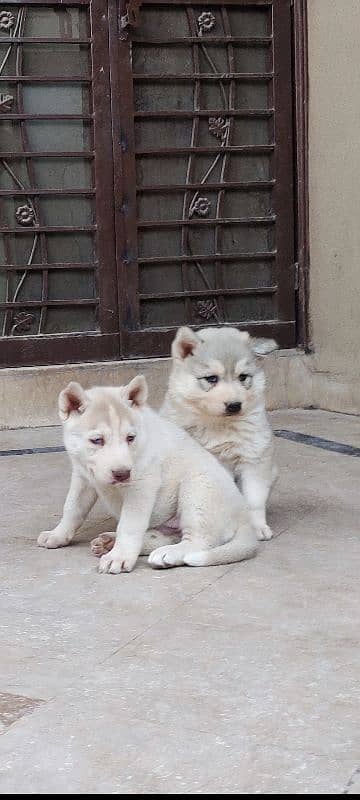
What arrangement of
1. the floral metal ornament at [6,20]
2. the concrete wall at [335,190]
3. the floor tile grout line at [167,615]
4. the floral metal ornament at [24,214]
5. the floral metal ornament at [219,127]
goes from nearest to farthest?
the floor tile grout line at [167,615], the floral metal ornament at [6,20], the floral metal ornament at [24,214], the concrete wall at [335,190], the floral metal ornament at [219,127]

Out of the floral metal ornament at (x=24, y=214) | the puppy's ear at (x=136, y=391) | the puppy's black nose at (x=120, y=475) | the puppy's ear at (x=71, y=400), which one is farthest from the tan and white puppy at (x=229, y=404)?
the floral metal ornament at (x=24, y=214)

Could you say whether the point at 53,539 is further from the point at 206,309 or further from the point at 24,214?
the point at 206,309

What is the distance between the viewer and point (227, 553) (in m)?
4.20

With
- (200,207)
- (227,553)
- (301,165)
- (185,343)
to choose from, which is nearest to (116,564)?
(227,553)

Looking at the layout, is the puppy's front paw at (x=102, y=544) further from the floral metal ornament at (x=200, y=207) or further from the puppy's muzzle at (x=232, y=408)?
the floral metal ornament at (x=200, y=207)

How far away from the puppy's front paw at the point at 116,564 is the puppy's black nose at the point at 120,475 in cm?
32

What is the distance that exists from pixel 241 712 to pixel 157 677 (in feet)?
1.11

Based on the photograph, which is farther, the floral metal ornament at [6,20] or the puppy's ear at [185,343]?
the floral metal ornament at [6,20]

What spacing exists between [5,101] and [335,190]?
218 centimetres

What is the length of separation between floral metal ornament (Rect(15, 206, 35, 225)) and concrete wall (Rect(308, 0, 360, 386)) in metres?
1.88

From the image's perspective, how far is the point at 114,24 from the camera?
23.0 feet

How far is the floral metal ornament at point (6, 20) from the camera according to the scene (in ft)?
22.4

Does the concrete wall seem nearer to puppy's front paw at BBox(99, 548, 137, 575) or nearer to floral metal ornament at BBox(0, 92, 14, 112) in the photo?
floral metal ornament at BBox(0, 92, 14, 112)

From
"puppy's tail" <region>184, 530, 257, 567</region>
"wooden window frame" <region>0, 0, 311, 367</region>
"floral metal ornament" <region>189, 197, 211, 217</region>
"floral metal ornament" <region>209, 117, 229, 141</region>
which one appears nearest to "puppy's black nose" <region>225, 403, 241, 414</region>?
"puppy's tail" <region>184, 530, 257, 567</region>
